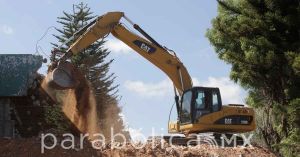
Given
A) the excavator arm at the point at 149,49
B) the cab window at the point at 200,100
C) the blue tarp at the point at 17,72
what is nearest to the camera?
the blue tarp at the point at 17,72

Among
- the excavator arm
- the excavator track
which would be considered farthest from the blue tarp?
the excavator track

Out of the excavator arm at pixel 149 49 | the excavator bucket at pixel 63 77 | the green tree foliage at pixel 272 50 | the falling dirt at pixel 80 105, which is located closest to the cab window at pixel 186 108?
the excavator arm at pixel 149 49

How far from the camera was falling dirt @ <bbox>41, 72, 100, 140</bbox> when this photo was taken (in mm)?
16219

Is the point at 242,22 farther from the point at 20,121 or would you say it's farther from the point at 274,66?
the point at 20,121

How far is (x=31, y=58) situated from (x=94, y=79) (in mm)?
18231

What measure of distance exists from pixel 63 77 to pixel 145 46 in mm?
3543

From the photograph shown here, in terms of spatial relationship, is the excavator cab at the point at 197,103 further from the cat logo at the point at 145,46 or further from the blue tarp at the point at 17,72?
the blue tarp at the point at 17,72

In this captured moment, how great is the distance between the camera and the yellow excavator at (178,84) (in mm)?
15828

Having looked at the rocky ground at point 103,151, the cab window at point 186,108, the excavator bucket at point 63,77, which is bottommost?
the rocky ground at point 103,151

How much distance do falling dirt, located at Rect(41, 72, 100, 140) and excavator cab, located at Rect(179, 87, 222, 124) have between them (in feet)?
9.17

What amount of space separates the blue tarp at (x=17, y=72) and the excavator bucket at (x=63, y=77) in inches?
50.4

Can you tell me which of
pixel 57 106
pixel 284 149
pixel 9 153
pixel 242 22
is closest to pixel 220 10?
pixel 242 22

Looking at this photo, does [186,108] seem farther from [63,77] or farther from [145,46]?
[63,77]

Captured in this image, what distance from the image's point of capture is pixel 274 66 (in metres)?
19.0
